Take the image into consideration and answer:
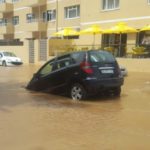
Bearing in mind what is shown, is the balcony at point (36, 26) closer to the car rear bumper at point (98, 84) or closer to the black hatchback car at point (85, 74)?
the black hatchback car at point (85, 74)

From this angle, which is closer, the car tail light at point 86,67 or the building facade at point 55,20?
the car tail light at point 86,67

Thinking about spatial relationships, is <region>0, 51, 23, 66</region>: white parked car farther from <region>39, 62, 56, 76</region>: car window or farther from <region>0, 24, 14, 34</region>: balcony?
<region>39, 62, 56, 76</region>: car window

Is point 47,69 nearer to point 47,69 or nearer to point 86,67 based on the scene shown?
point 47,69

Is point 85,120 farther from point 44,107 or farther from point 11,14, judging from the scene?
point 11,14

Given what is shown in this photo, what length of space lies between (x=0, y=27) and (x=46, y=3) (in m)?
11.6

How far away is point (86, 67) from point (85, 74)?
23 centimetres

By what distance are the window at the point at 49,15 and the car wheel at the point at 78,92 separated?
33029mm

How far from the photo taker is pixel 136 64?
86.5ft

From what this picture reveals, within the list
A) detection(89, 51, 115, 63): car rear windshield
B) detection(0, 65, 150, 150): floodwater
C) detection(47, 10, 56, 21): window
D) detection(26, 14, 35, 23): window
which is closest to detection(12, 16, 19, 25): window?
detection(26, 14, 35, 23): window

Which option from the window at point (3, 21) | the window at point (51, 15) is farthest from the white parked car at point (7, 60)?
the window at point (3, 21)

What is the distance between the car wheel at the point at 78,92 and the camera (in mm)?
12578

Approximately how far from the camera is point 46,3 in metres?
46.2

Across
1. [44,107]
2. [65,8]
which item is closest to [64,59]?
[44,107]

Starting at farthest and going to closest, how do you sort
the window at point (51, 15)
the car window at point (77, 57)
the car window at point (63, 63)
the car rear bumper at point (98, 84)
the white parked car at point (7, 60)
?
the window at point (51, 15) → the white parked car at point (7, 60) → the car window at point (63, 63) → the car window at point (77, 57) → the car rear bumper at point (98, 84)
